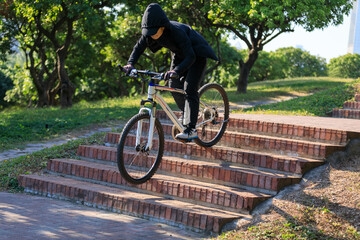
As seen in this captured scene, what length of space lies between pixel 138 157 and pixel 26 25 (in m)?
19.9

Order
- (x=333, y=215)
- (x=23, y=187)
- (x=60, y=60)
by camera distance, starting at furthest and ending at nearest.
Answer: (x=60, y=60)
(x=23, y=187)
(x=333, y=215)

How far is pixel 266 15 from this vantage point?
1507cm

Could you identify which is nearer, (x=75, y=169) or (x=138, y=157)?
(x=138, y=157)

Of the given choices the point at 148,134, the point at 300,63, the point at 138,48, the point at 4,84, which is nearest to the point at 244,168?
the point at 148,134

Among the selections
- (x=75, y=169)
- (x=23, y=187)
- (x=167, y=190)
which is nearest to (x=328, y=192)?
(x=167, y=190)

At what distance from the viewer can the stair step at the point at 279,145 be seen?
5.84 metres

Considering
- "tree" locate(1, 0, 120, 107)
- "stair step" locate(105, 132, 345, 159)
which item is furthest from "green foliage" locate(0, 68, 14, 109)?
"stair step" locate(105, 132, 345, 159)

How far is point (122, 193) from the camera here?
219 inches

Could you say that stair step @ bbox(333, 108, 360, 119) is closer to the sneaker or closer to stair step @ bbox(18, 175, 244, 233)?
the sneaker

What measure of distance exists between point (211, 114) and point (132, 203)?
2042 millimetres

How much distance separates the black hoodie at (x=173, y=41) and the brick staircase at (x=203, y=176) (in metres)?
1.50

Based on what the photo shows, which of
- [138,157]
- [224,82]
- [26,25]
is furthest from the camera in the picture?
[224,82]

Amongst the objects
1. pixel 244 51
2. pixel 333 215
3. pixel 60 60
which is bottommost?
pixel 333 215

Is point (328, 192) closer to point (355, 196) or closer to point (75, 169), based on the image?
point (355, 196)
